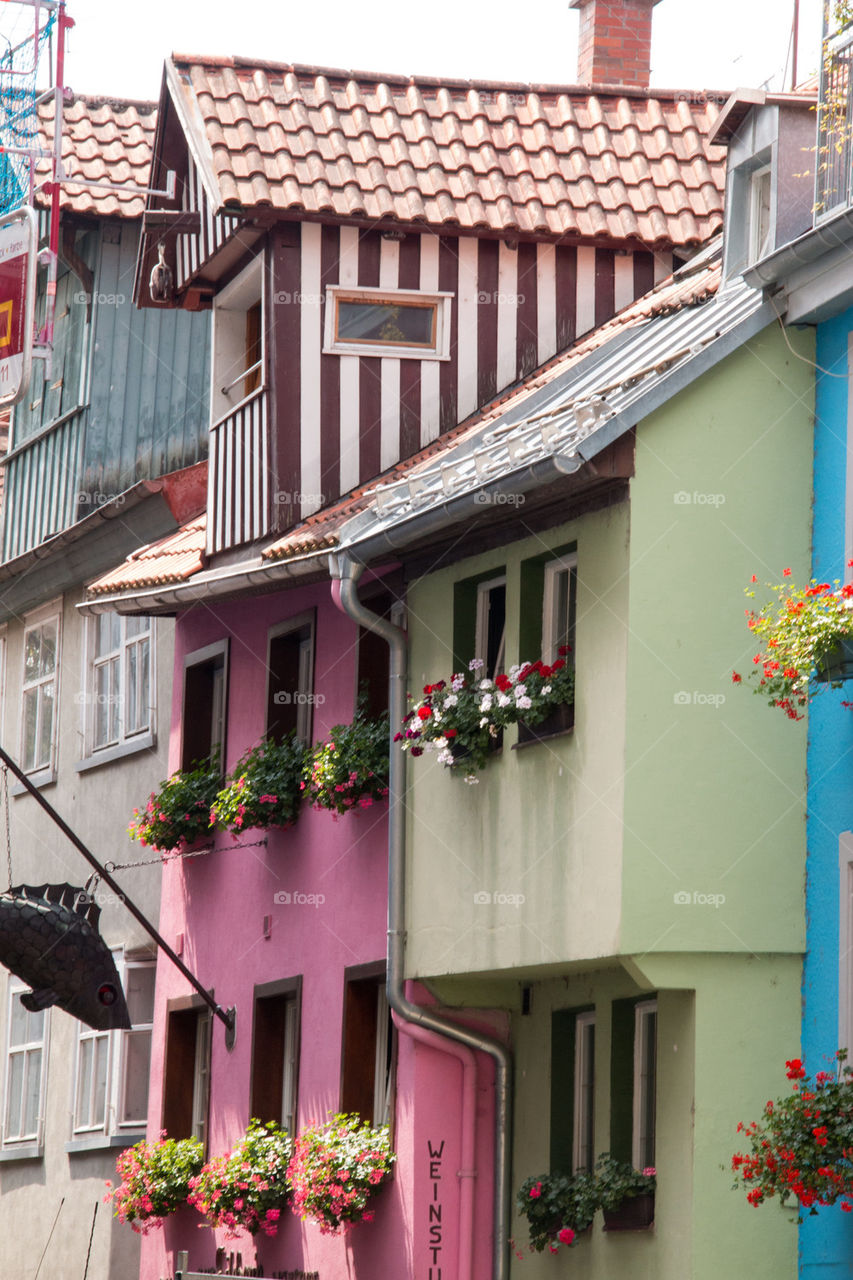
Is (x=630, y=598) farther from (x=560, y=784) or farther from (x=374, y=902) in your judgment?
(x=374, y=902)

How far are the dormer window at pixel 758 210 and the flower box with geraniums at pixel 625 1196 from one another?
5.32 meters

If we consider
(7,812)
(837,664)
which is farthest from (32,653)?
(837,664)

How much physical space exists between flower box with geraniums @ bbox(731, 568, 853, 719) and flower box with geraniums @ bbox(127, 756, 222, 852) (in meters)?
7.11

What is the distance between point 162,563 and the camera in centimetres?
1931

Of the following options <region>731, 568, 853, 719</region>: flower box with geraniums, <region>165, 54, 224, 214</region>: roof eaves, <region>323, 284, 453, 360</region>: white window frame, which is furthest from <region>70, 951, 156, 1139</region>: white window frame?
<region>731, 568, 853, 719</region>: flower box with geraniums

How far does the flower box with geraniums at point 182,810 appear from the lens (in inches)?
724

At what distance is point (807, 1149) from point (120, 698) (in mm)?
11211

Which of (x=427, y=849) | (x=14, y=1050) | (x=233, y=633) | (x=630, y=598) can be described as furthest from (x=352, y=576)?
(x=14, y=1050)

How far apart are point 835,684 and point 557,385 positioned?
16.7 ft

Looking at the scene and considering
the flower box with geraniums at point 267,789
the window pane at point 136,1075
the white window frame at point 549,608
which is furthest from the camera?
the window pane at point 136,1075

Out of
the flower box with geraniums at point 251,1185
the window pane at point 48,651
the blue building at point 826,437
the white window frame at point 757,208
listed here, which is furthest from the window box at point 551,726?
the window pane at point 48,651

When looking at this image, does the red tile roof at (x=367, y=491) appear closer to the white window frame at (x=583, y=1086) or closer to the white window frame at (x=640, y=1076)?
the white window frame at (x=583, y=1086)

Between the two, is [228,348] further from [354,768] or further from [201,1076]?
[201,1076]

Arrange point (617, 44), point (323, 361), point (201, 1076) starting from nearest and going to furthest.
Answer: point (323, 361)
point (201, 1076)
point (617, 44)
